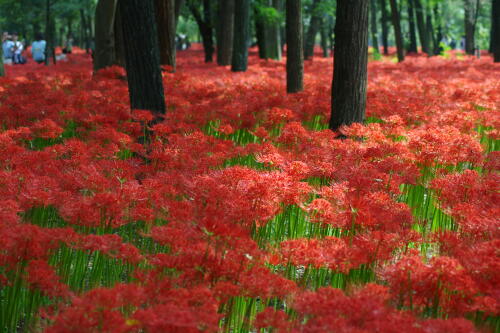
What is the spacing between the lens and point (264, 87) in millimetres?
11742

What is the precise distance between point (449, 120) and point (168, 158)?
4.40 metres

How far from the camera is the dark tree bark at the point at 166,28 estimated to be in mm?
12281

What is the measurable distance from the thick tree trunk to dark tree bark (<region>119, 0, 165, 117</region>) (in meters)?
4.87

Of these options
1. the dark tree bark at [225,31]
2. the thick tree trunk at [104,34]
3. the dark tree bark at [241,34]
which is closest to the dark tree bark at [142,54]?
the thick tree trunk at [104,34]

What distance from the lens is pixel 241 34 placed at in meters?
15.7

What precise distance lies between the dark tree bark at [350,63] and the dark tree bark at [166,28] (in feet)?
18.9

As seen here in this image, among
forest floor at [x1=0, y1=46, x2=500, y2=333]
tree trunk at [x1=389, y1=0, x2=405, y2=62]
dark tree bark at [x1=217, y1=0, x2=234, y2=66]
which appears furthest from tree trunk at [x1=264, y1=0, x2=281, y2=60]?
forest floor at [x1=0, y1=46, x2=500, y2=333]

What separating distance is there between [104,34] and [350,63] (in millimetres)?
6323

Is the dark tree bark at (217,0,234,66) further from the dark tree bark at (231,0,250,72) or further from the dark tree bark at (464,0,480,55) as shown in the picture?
the dark tree bark at (464,0,480,55)

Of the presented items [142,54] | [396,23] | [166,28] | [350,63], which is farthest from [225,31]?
[142,54]

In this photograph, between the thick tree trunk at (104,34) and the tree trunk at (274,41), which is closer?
the thick tree trunk at (104,34)

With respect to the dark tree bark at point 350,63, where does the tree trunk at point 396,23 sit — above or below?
above

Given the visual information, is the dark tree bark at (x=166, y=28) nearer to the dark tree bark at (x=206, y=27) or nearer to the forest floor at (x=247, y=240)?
the forest floor at (x=247, y=240)

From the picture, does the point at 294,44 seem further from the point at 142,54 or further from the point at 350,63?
the point at 142,54
